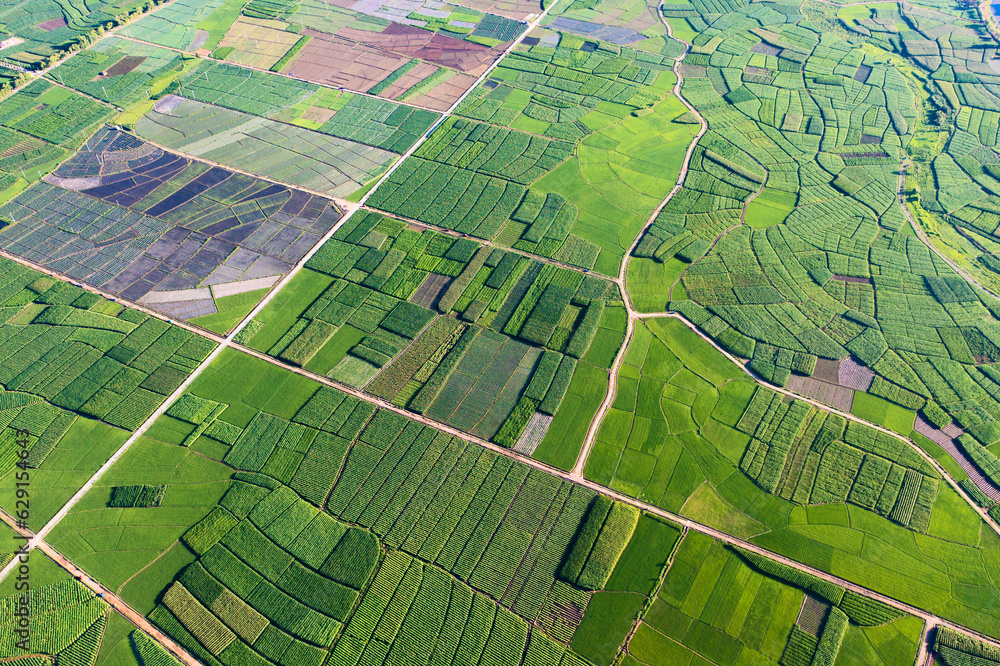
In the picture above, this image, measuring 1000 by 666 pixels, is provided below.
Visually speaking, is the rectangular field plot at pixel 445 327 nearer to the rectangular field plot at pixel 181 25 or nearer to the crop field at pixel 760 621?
the crop field at pixel 760 621

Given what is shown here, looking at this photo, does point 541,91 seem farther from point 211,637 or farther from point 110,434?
point 211,637

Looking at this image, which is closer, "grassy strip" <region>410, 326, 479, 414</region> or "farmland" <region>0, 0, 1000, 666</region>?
"farmland" <region>0, 0, 1000, 666</region>

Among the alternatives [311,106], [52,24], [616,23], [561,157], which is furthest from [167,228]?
[616,23]

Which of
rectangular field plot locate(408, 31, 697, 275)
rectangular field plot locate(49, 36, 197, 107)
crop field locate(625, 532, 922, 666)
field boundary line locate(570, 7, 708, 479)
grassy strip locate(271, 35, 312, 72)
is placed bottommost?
crop field locate(625, 532, 922, 666)

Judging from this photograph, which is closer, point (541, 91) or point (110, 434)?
point (110, 434)

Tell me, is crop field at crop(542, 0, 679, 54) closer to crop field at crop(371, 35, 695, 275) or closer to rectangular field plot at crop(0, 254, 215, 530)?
crop field at crop(371, 35, 695, 275)

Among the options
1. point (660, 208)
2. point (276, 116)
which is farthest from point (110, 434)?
point (660, 208)

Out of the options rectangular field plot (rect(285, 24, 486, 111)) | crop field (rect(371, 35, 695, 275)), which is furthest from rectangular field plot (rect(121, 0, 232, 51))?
crop field (rect(371, 35, 695, 275))
